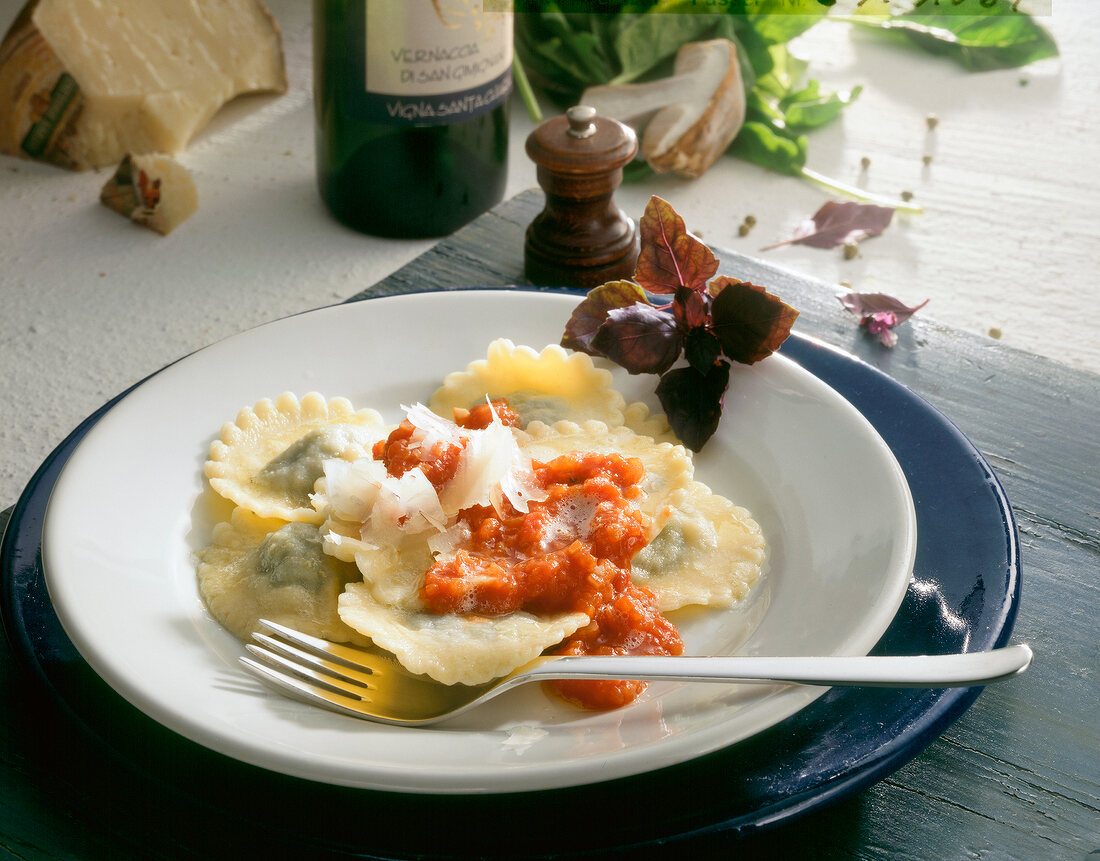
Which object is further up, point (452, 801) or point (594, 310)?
point (594, 310)

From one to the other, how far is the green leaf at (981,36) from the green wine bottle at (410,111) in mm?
2623

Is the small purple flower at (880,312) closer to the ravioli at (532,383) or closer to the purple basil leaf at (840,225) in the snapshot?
the ravioli at (532,383)

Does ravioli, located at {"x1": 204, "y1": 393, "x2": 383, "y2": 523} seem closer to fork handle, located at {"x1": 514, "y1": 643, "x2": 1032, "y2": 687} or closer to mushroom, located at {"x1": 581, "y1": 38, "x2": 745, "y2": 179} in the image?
fork handle, located at {"x1": 514, "y1": 643, "x2": 1032, "y2": 687}

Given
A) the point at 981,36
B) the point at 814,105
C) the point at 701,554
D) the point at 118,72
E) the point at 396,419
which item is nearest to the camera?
the point at 701,554

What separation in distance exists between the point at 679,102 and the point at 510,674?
3.24 meters

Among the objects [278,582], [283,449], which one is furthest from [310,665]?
[283,449]

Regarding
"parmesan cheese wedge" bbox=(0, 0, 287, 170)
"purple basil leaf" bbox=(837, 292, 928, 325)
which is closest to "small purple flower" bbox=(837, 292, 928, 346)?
"purple basil leaf" bbox=(837, 292, 928, 325)

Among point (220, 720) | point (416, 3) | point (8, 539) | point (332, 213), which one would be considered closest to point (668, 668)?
point (220, 720)

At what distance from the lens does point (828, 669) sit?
179 centimetres

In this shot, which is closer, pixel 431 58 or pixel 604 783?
pixel 604 783

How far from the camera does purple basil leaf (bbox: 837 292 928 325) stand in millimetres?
3400

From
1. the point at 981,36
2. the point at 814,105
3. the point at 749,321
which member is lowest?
the point at 814,105

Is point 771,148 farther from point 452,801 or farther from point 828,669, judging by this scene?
point 452,801

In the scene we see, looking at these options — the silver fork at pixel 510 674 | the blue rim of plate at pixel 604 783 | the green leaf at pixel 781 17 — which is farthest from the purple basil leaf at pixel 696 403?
the green leaf at pixel 781 17
